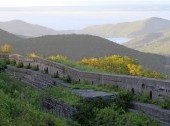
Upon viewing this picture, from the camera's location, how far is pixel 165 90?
40.7 ft

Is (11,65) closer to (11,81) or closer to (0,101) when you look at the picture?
(11,81)

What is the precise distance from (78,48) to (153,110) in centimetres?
10188

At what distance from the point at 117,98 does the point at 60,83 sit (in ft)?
11.9

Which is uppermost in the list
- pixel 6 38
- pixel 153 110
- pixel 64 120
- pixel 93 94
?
pixel 6 38

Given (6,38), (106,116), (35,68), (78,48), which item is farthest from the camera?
(6,38)

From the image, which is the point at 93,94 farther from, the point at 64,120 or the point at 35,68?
the point at 35,68

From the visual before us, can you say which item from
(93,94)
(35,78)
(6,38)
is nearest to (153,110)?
(93,94)

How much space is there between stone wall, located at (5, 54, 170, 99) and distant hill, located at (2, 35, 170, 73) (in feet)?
287

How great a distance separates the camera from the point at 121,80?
14203 millimetres

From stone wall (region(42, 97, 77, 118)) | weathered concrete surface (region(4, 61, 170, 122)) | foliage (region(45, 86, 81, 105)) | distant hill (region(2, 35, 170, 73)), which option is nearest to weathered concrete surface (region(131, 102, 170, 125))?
weathered concrete surface (region(4, 61, 170, 122))

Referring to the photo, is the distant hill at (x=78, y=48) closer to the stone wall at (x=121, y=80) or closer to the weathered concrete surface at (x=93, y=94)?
the stone wall at (x=121, y=80)

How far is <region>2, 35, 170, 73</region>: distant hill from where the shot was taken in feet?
358

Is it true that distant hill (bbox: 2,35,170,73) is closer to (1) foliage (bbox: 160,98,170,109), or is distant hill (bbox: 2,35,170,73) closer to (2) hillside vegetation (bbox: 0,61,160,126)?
(2) hillside vegetation (bbox: 0,61,160,126)

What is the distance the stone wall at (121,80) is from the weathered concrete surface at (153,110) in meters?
0.55
